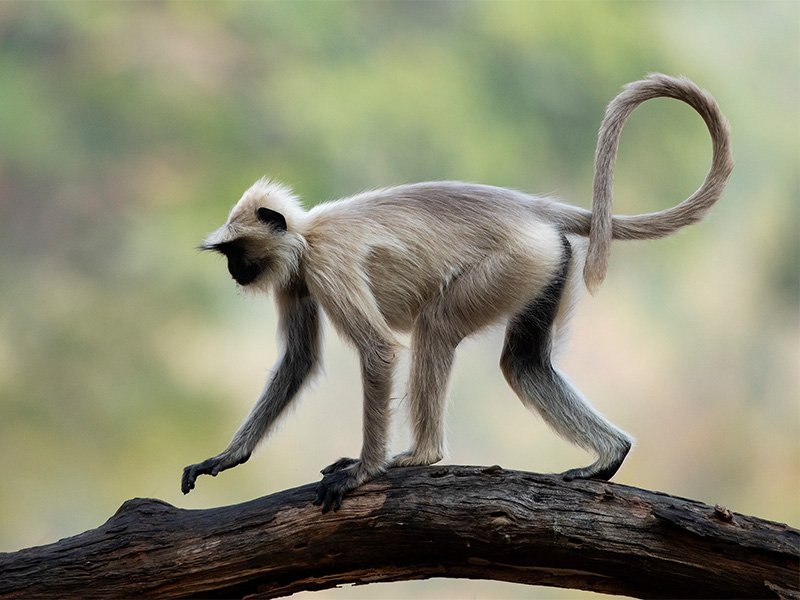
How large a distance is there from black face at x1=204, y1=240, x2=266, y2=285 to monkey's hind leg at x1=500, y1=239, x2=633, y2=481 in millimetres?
1235

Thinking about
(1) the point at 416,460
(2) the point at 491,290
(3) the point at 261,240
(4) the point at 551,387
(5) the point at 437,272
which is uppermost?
(3) the point at 261,240

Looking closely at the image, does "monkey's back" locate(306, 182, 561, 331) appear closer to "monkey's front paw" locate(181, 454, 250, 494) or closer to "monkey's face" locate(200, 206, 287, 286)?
"monkey's face" locate(200, 206, 287, 286)

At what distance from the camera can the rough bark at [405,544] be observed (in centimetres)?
331

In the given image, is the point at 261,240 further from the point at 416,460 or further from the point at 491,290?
the point at 416,460

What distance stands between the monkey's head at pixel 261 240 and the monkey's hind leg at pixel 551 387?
43.2 inches

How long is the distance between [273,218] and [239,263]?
27cm

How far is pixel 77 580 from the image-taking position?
136 inches

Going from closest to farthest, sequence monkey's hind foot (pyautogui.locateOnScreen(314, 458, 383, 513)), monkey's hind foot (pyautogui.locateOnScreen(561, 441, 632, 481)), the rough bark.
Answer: the rough bark
monkey's hind foot (pyautogui.locateOnScreen(314, 458, 383, 513))
monkey's hind foot (pyautogui.locateOnScreen(561, 441, 632, 481))

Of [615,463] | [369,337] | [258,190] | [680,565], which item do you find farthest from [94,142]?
[680,565]

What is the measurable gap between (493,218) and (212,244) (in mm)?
1310

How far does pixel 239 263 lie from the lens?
12.7 ft

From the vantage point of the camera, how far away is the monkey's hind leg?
3.70 meters

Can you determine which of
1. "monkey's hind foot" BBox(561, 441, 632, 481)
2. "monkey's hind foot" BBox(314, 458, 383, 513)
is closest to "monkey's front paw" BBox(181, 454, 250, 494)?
"monkey's hind foot" BBox(314, 458, 383, 513)

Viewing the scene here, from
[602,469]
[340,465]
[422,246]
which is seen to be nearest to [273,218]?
[422,246]
